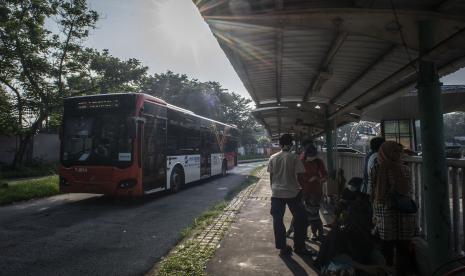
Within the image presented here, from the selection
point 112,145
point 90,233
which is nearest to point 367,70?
point 90,233

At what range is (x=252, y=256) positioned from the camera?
525 cm

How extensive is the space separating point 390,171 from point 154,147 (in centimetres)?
832

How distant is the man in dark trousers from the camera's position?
5.46m

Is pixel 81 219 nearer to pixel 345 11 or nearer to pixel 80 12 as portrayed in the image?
pixel 345 11

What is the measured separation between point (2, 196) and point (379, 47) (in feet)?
37.8

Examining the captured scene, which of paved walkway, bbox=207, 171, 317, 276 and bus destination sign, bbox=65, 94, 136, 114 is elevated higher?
bus destination sign, bbox=65, 94, 136, 114

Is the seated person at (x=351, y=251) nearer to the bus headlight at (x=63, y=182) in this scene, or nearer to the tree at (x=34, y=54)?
the bus headlight at (x=63, y=182)

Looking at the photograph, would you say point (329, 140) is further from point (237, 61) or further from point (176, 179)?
point (176, 179)

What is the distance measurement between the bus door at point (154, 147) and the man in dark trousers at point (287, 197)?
5661 mm

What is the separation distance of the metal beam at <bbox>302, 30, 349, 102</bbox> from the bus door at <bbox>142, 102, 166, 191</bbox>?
5.10 meters

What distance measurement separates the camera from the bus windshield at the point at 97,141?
32.2ft

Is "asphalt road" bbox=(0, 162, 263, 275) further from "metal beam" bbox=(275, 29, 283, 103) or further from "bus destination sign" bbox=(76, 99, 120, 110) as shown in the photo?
"metal beam" bbox=(275, 29, 283, 103)

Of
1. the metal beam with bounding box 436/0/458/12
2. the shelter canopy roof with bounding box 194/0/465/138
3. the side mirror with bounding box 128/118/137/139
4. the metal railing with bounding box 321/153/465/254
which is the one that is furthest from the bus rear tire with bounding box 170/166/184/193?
the metal beam with bounding box 436/0/458/12

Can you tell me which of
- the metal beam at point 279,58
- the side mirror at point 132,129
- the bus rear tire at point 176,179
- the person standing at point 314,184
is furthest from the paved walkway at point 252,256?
the bus rear tire at point 176,179
